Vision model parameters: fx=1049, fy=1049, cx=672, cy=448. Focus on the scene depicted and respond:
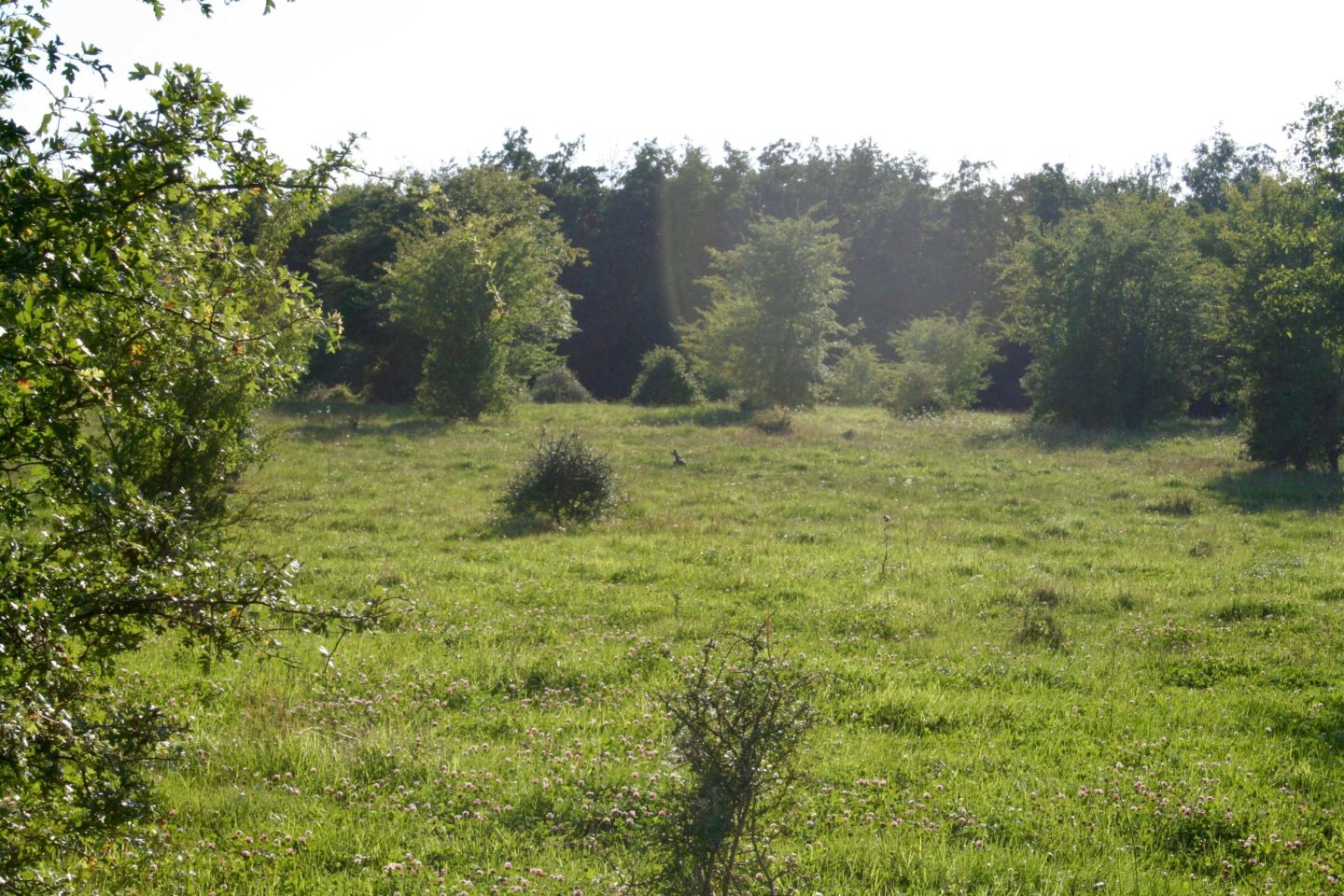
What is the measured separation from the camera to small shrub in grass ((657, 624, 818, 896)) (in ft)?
13.6

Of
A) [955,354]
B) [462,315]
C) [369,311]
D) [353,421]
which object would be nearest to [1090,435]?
[955,354]

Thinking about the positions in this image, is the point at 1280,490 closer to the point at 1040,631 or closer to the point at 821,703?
the point at 1040,631

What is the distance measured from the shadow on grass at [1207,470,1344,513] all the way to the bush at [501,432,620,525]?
11.2 meters

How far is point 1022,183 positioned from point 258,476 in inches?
2284

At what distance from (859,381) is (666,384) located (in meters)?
9.96

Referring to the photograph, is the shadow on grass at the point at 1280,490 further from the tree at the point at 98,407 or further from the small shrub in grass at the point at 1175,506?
the tree at the point at 98,407

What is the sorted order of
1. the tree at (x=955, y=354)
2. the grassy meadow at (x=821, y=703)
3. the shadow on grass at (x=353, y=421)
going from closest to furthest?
the grassy meadow at (x=821, y=703) → the shadow on grass at (x=353, y=421) → the tree at (x=955, y=354)

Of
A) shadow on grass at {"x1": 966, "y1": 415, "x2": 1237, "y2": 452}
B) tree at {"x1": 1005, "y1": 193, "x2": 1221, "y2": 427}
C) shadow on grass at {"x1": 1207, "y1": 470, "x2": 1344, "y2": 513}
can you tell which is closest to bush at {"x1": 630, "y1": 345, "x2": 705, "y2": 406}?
shadow on grass at {"x1": 966, "y1": 415, "x2": 1237, "y2": 452}

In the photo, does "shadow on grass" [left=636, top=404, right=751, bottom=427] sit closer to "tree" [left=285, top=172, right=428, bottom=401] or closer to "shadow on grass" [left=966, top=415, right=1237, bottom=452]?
"shadow on grass" [left=966, top=415, right=1237, bottom=452]

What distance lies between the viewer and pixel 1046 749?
6.88 meters

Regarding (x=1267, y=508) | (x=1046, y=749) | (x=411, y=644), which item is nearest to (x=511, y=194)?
(x=1267, y=508)

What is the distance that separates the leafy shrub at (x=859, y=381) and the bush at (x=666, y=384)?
24.2 feet

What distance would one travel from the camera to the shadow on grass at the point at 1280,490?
18.7 meters

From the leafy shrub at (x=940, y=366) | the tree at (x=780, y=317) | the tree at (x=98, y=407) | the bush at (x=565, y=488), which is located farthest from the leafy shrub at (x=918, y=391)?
the tree at (x=98, y=407)
